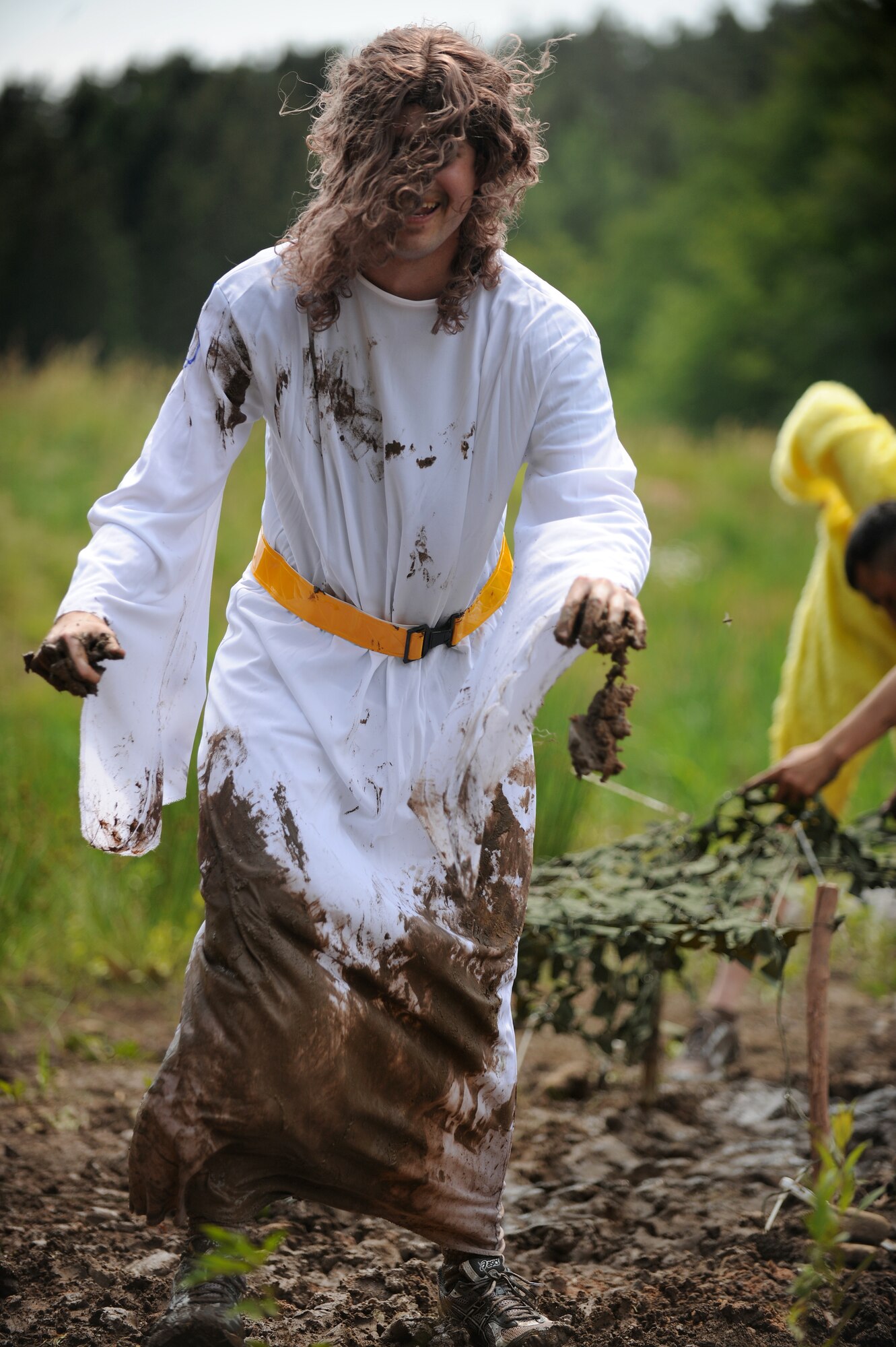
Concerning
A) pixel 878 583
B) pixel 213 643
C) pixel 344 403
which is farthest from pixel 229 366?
pixel 213 643

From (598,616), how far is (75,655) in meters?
0.78

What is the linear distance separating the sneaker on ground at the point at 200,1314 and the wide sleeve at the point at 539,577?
2.41 ft

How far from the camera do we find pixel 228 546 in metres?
10.1

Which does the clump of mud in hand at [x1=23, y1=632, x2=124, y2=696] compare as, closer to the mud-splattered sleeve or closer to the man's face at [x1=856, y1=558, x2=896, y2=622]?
the mud-splattered sleeve

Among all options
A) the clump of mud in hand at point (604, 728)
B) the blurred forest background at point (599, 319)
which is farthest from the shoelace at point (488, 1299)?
the blurred forest background at point (599, 319)

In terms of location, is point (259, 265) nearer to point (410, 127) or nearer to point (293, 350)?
point (293, 350)

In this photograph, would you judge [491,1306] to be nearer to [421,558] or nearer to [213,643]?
[421,558]

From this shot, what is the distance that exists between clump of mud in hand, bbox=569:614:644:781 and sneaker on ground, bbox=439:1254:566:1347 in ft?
2.97

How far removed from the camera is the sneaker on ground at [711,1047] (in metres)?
3.96

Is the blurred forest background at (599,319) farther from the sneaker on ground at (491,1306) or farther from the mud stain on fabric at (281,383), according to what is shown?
the sneaker on ground at (491,1306)

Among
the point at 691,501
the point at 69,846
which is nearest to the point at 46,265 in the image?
the point at 691,501

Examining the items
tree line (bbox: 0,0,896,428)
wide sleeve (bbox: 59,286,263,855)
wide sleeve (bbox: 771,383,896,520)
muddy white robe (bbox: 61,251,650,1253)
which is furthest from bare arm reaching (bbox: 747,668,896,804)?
tree line (bbox: 0,0,896,428)

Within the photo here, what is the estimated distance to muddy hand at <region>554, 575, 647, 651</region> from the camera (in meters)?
1.93

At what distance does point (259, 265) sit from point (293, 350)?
16 centimetres
